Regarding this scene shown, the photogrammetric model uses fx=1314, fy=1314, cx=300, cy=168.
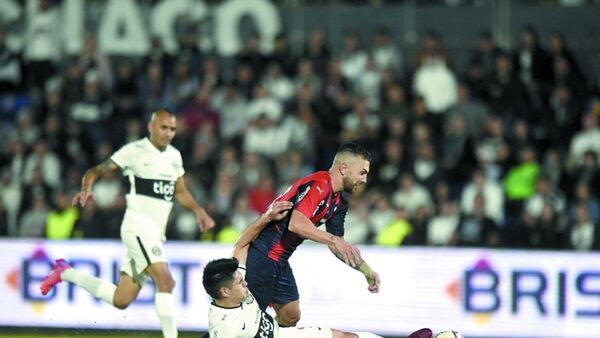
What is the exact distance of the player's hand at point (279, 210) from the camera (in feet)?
28.4

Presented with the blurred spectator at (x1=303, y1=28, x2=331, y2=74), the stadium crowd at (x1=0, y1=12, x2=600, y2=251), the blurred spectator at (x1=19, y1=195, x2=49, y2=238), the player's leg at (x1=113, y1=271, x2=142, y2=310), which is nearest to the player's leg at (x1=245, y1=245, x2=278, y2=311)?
the player's leg at (x1=113, y1=271, x2=142, y2=310)

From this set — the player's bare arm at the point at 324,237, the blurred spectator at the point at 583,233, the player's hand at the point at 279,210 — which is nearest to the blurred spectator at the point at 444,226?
the blurred spectator at the point at 583,233

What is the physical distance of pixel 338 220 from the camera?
907 centimetres

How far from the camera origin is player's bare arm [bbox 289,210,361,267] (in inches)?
319

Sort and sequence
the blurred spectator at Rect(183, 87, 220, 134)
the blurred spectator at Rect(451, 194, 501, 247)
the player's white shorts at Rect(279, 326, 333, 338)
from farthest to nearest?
the blurred spectator at Rect(183, 87, 220, 134) → the blurred spectator at Rect(451, 194, 501, 247) → the player's white shorts at Rect(279, 326, 333, 338)

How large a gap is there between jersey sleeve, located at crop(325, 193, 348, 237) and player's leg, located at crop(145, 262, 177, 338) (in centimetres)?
193

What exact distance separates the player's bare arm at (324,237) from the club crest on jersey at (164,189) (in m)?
2.37

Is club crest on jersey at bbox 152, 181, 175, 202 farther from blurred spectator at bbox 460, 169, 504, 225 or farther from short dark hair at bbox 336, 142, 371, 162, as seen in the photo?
blurred spectator at bbox 460, 169, 504, 225

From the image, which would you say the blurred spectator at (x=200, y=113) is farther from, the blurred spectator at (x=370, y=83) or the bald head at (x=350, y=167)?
the bald head at (x=350, y=167)

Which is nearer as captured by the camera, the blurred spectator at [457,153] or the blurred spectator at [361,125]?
the blurred spectator at [457,153]

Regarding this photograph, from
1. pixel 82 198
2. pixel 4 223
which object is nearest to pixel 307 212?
pixel 82 198

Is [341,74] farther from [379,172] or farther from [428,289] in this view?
[428,289]

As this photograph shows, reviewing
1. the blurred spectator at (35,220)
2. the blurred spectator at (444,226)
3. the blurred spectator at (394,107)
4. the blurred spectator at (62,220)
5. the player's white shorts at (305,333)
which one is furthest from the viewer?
the blurred spectator at (394,107)

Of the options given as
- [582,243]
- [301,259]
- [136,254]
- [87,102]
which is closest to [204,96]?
[87,102]
